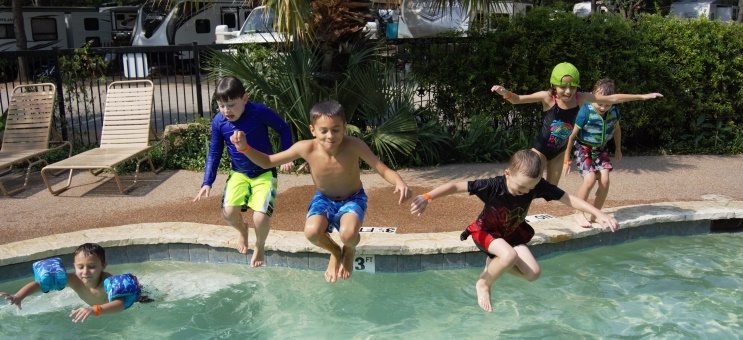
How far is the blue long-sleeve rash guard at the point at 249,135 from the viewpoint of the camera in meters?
5.50

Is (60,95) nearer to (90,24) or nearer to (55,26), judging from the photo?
(55,26)

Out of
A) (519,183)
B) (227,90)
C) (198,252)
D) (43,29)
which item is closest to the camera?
(519,183)

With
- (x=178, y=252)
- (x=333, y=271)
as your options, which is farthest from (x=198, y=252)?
(x=333, y=271)

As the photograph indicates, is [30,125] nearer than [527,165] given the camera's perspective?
No

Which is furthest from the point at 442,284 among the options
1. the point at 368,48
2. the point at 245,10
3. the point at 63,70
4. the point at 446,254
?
the point at 245,10

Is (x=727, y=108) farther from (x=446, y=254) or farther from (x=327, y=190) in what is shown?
(x=327, y=190)

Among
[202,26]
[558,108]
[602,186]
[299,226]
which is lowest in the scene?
[299,226]

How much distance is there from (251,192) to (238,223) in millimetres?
332

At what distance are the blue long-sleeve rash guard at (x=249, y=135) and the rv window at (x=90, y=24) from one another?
25614 mm

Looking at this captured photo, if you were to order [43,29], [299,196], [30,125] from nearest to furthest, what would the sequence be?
1. [299,196]
2. [30,125]
3. [43,29]

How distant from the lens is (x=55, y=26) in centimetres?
2709

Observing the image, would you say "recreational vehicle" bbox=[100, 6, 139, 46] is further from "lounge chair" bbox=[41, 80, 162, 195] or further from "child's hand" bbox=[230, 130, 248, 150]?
"child's hand" bbox=[230, 130, 248, 150]

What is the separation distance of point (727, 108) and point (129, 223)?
870 centimetres

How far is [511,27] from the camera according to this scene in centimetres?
998
